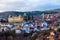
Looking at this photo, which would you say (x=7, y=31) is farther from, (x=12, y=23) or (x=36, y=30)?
(x=36, y=30)

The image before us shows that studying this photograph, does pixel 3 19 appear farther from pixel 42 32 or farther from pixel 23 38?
pixel 42 32

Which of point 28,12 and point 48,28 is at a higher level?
point 28,12

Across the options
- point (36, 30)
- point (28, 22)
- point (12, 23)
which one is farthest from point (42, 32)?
point (12, 23)

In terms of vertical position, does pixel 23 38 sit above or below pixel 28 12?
below

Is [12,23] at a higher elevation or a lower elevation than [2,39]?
higher

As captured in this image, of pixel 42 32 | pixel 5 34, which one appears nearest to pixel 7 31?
pixel 5 34

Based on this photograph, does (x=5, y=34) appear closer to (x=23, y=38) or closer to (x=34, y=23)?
(x=23, y=38)

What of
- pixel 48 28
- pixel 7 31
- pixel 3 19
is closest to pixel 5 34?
pixel 7 31
